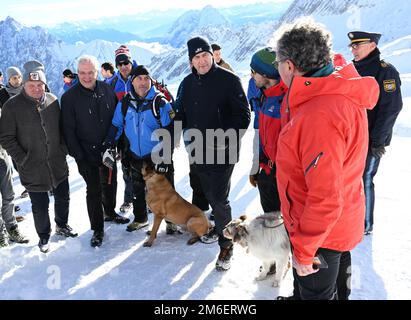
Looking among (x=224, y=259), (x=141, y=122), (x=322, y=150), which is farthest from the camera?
(x=141, y=122)

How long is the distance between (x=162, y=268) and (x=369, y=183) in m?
3.08

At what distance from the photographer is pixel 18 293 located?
13.3 feet

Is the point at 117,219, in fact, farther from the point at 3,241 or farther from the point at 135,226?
the point at 3,241

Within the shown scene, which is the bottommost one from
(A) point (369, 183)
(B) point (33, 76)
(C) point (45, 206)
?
(C) point (45, 206)

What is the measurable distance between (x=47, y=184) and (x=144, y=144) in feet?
4.82

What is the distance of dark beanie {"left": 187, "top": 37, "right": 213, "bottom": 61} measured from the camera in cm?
410

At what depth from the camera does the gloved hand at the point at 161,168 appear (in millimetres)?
5086

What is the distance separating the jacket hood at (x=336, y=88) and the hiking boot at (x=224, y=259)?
272cm

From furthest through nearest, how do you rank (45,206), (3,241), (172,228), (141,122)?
(172,228) < (3,241) < (45,206) < (141,122)

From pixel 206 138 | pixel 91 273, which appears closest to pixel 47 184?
pixel 91 273

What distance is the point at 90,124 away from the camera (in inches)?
195

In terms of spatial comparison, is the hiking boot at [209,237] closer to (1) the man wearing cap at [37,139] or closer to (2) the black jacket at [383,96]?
(1) the man wearing cap at [37,139]

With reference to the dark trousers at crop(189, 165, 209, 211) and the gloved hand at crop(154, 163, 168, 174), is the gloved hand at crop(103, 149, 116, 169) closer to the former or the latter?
the gloved hand at crop(154, 163, 168, 174)

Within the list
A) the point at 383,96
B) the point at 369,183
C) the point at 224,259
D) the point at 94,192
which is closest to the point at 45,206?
the point at 94,192
